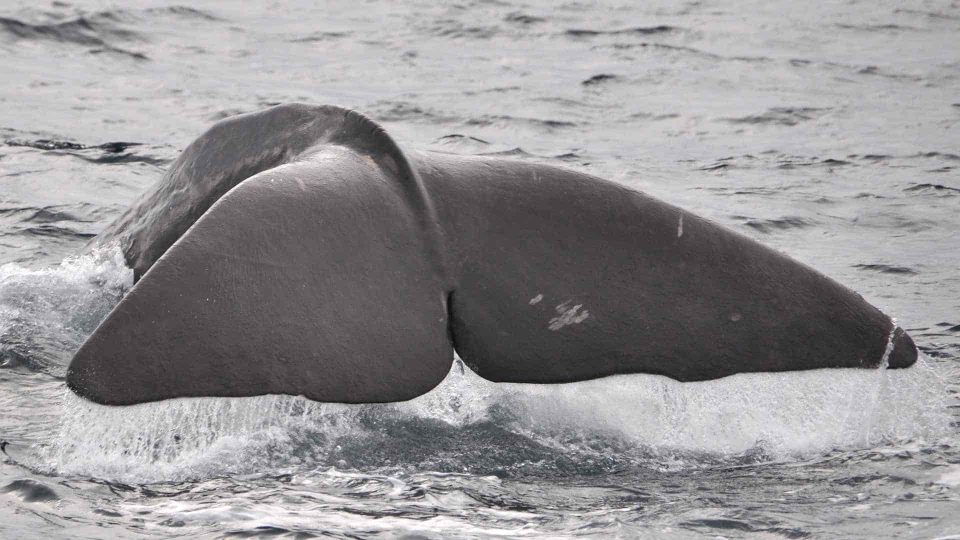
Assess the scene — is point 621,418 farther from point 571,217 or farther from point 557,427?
point 571,217

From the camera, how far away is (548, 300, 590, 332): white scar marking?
489cm

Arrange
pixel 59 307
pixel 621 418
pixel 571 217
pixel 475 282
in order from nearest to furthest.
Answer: pixel 475 282 < pixel 571 217 < pixel 621 418 < pixel 59 307

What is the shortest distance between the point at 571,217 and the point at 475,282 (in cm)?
45

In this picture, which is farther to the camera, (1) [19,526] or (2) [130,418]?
(1) [19,526]

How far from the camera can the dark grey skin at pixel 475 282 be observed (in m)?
4.36

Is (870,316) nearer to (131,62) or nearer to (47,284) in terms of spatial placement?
(47,284)

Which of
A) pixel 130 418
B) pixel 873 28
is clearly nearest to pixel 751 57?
pixel 873 28

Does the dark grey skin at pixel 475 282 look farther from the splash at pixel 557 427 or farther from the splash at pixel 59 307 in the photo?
the splash at pixel 59 307

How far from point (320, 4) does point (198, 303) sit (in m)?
17.8

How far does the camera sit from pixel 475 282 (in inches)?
193

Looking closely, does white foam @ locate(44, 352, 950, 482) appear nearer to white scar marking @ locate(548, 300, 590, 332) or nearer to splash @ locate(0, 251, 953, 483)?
splash @ locate(0, 251, 953, 483)

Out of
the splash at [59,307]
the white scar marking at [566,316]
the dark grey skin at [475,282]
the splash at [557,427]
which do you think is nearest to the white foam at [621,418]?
the splash at [557,427]

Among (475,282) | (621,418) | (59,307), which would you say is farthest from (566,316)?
(59,307)

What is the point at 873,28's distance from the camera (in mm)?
20656
